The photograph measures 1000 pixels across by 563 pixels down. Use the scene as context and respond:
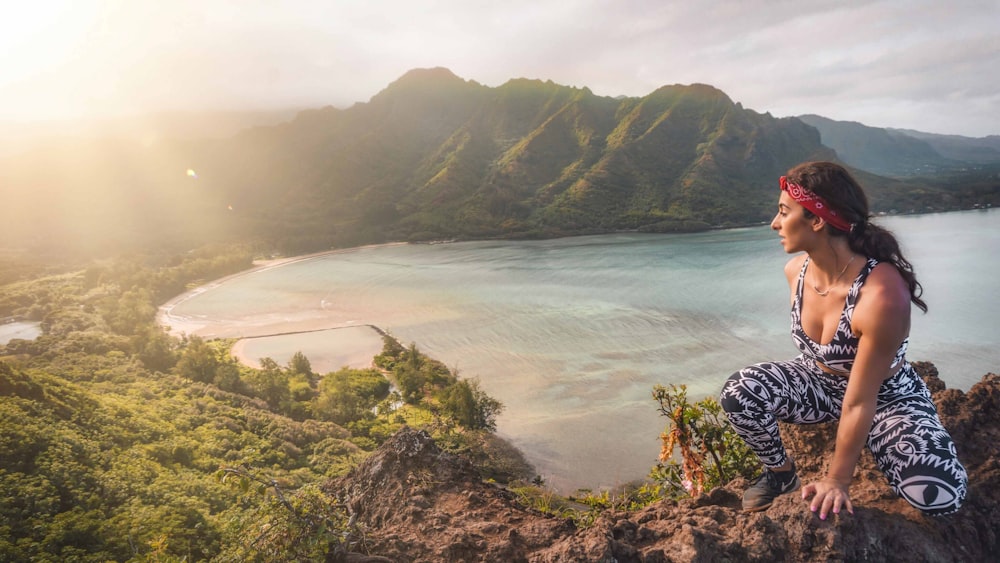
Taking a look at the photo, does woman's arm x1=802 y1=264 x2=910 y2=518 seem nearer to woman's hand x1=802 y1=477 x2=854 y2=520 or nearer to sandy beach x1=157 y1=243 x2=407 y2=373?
woman's hand x1=802 y1=477 x2=854 y2=520

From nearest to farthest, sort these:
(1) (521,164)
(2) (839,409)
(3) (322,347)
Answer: (2) (839,409) < (3) (322,347) < (1) (521,164)

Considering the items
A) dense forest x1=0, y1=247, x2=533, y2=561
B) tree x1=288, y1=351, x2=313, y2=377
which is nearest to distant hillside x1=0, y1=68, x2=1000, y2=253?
tree x1=288, y1=351, x2=313, y2=377

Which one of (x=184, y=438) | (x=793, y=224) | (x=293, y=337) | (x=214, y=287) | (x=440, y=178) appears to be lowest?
(x=293, y=337)

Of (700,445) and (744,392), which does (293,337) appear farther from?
(744,392)

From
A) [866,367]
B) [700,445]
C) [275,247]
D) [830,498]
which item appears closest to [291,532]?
[830,498]

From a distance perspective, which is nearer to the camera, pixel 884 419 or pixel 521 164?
pixel 884 419

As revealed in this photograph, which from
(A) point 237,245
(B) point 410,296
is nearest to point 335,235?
(A) point 237,245

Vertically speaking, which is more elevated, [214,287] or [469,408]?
[214,287]

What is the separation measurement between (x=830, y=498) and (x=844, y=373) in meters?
0.69

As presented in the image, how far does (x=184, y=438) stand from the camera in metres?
16.9

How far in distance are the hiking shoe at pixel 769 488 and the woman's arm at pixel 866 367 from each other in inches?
15.8

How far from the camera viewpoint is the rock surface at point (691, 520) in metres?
2.21

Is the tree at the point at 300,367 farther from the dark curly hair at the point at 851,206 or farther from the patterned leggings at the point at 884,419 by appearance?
the dark curly hair at the point at 851,206

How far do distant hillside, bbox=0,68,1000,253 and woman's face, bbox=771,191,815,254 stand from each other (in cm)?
9648
